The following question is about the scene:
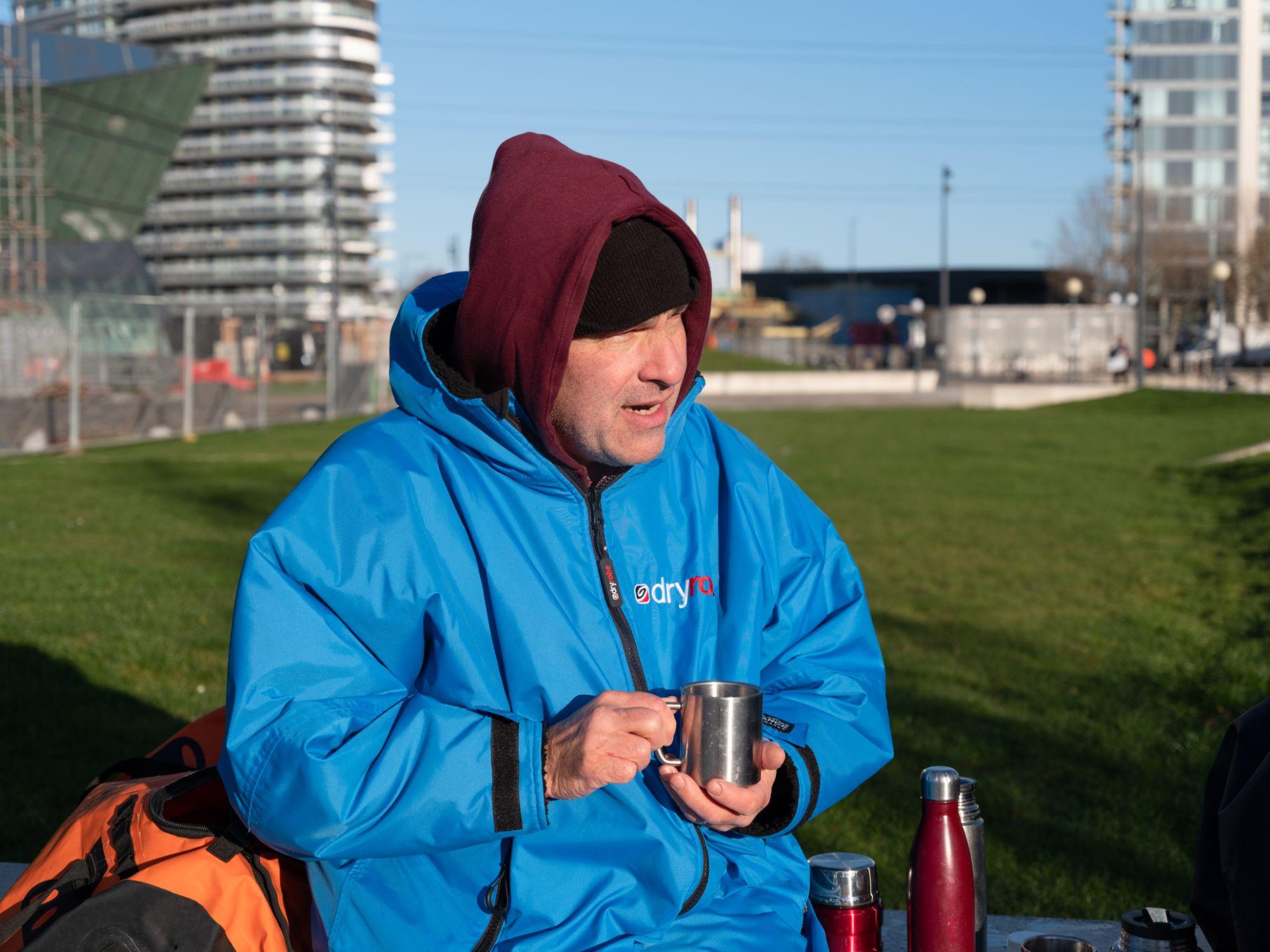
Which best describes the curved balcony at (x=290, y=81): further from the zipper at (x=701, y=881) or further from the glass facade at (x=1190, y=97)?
the zipper at (x=701, y=881)

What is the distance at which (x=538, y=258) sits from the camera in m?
2.11

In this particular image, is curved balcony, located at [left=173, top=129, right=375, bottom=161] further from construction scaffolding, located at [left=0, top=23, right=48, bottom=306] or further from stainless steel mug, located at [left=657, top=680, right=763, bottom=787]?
stainless steel mug, located at [left=657, top=680, right=763, bottom=787]

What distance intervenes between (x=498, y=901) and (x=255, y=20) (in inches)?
4358

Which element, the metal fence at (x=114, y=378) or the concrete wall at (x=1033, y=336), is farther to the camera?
the concrete wall at (x=1033, y=336)

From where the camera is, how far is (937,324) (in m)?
79.4

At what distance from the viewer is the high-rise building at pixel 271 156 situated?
330 ft

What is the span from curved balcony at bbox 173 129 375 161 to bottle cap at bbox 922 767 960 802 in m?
103

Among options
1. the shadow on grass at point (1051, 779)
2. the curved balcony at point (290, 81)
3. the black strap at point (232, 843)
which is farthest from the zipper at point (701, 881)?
the curved balcony at point (290, 81)

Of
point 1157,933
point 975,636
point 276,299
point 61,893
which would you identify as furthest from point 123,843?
point 276,299

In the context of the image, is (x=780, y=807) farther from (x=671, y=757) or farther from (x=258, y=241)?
(x=258, y=241)

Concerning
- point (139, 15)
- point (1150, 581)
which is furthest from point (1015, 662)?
point (139, 15)

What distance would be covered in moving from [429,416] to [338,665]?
439 millimetres

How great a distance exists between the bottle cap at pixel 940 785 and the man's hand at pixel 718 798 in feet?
1.42

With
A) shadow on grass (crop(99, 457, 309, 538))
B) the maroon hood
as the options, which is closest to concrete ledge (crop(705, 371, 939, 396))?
shadow on grass (crop(99, 457, 309, 538))
